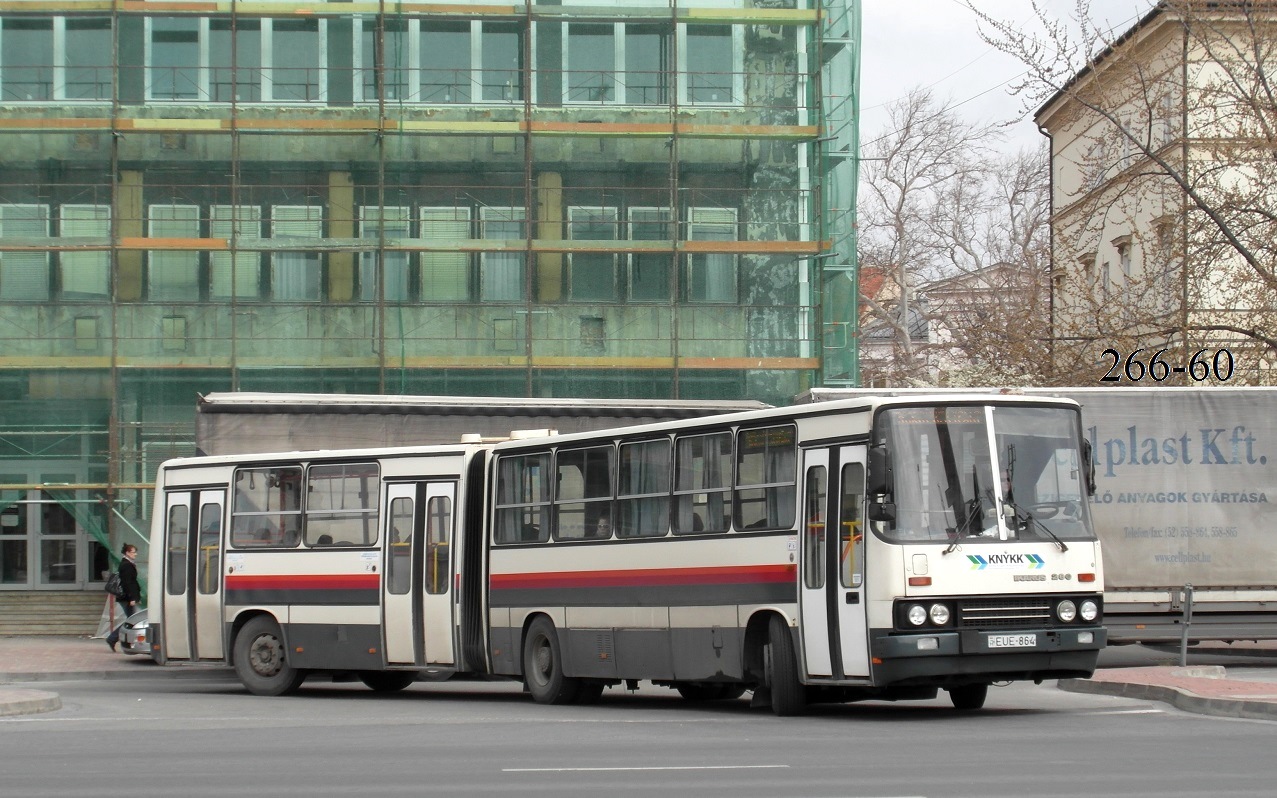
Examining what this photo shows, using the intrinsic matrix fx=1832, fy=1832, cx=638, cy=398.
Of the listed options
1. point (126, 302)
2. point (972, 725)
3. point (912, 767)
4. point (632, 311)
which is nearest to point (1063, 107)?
point (632, 311)

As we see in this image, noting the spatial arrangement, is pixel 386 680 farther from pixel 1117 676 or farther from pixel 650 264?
pixel 650 264

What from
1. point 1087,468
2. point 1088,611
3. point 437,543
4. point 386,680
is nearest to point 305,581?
point 437,543

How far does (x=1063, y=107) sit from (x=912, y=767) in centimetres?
2787

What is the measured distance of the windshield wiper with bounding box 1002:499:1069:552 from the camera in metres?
15.0

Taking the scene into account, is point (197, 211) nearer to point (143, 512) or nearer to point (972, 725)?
point (143, 512)

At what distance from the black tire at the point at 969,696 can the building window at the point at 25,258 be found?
22315 mm

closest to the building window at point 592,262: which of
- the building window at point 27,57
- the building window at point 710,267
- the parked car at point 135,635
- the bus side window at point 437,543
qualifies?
the building window at point 710,267

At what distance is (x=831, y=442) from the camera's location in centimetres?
1532

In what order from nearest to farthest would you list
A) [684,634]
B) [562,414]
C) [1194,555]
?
[684,634], [1194,555], [562,414]

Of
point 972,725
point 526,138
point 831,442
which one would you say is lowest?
point 972,725

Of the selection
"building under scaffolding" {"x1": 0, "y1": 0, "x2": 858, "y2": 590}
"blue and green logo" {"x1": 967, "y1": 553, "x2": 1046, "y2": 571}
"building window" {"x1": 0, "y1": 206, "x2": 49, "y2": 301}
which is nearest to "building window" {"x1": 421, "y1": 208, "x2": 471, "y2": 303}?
"building under scaffolding" {"x1": 0, "y1": 0, "x2": 858, "y2": 590}

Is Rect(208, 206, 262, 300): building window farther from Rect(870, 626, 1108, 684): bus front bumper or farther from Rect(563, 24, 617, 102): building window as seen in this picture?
Rect(870, 626, 1108, 684): bus front bumper

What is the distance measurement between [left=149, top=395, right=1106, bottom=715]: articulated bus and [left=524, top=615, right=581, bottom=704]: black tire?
0.07 feet

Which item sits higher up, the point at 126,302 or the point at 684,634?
the point at 126,302
